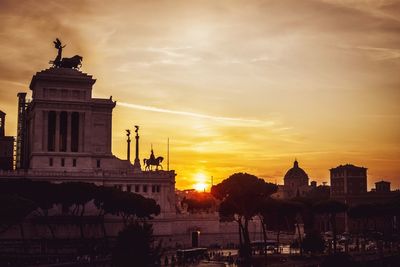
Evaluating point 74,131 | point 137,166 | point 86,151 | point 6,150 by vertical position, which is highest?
point 74,131

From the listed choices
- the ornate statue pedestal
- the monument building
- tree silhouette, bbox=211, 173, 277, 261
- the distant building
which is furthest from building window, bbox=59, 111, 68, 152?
tree silhouette, bbox=211, 173, 277, 261

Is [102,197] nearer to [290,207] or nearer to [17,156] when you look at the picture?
[290,207]

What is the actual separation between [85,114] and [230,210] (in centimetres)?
4104

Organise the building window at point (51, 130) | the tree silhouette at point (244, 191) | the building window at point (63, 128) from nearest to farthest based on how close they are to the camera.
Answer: the tree silhouette at point (244, 191), the building window at point (51, 130), the building window at point (63, 128)

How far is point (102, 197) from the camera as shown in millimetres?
107812

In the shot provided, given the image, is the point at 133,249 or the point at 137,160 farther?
the point at 137,160

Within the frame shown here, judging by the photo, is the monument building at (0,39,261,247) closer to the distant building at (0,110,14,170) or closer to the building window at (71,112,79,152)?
the building window at (71,112,79,152)

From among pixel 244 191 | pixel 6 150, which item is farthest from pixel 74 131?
pixel 244 191

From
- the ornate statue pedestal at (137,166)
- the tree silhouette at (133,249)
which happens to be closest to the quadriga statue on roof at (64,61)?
the ornate statue pedestal at (137,166)

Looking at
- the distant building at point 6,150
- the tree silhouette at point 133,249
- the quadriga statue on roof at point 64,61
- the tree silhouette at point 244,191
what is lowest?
the tree silhouette at point 133,249

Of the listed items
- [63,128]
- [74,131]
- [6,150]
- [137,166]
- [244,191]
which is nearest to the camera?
[244,191]

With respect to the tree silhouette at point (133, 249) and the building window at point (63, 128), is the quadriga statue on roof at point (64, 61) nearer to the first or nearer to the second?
the building window at point (63, 128)

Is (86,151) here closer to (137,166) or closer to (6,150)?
(137,166)

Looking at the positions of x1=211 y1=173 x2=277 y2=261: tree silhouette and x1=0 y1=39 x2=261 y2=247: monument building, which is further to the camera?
x1=0 y1=39 x2=261 y2=247: monument building
